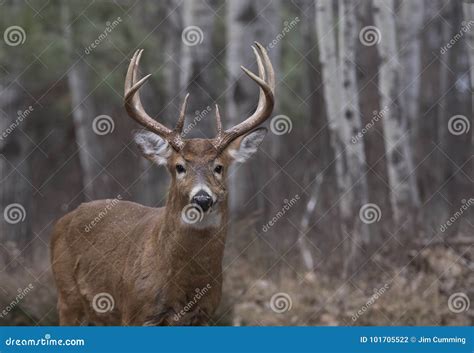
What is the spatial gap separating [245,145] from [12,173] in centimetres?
866

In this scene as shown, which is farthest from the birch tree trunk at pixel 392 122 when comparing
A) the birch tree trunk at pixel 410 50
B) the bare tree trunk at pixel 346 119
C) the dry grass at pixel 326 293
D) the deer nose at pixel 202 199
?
the deer nose at pixel 202 199

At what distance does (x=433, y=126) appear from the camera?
25.9 m

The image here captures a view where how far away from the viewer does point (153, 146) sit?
9422 mm

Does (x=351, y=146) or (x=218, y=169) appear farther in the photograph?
(x=351, y=146)

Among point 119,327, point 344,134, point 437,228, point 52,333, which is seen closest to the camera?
point 119,327

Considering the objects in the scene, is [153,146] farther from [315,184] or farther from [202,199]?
[315,184]

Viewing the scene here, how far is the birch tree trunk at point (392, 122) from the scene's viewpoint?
14.5 m

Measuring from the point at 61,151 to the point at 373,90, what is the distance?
10.4 meters

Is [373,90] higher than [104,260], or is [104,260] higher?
[373,90]

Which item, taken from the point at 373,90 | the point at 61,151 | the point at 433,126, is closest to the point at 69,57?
the point at 61,151

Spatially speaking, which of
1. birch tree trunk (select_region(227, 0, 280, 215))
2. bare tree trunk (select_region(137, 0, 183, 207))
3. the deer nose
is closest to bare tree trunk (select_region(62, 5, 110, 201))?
bare tree trunk (select_region(137, 0, 183, 207))

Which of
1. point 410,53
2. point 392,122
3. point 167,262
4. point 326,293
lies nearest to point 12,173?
point 392,122

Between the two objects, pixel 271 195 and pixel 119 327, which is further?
pixel 271 195

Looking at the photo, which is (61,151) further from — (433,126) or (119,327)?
(119,327)
